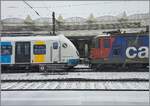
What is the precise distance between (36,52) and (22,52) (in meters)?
0.97

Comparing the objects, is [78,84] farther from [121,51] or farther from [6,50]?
[6,50]

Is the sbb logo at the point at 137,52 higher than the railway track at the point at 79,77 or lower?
higher

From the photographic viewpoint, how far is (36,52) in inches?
957

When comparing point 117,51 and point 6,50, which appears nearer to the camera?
point 6,50

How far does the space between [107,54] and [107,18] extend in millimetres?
19780

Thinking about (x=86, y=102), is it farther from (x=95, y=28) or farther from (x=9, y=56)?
(x=95, y=28)

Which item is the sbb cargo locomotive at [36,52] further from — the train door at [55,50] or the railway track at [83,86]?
the railway track at [83,86]

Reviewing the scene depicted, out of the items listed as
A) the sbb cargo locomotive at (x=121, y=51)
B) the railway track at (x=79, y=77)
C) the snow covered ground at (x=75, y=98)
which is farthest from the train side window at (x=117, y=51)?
the snow covered ground at (x=75, y=98)

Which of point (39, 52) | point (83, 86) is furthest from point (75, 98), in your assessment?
point (39, 52)

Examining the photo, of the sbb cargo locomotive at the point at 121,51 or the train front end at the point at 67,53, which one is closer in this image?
the train front end at the point at 67,53

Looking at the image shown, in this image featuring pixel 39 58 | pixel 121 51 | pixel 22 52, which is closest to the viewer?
pixel 39 58

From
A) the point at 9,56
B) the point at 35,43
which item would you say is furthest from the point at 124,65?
the point at 9,56

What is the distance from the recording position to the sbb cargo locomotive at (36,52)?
24.2 metres

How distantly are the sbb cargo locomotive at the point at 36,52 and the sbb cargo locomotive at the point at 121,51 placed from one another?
6.64 feet
